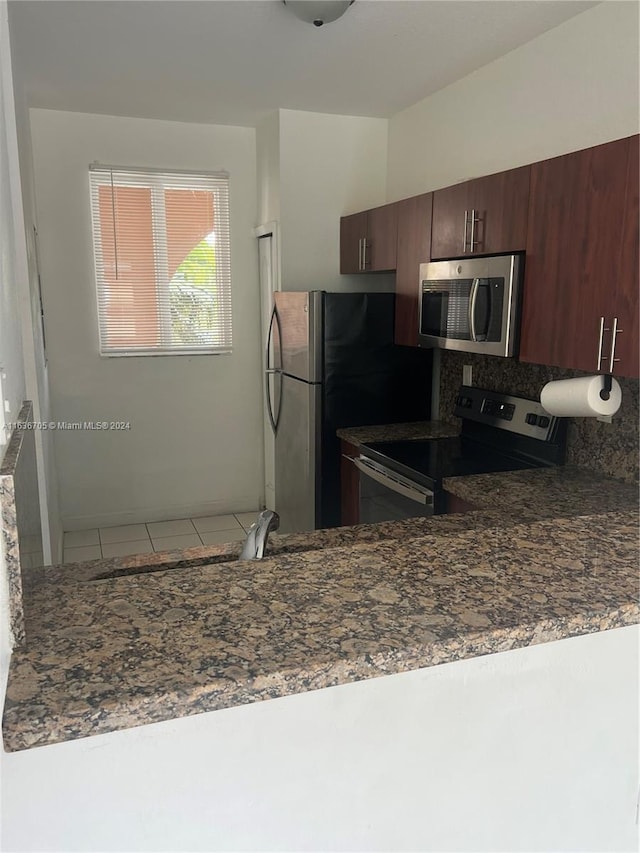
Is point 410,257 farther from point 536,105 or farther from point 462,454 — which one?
point 462,454

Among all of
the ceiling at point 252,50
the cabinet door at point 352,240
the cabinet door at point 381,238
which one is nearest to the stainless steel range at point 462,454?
the cabinet door at point 381,238

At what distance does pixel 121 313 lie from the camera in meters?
4.23

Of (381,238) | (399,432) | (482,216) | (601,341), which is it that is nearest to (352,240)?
(381,238)

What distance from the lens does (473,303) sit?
2.56 meters

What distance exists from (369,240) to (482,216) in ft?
3.74

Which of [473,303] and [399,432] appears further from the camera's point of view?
[399,432]

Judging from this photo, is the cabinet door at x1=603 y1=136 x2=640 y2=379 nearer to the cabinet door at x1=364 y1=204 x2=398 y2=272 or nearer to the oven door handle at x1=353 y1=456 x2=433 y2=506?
the oven door handle at x1=353 y1=456 x2=433 y2=506

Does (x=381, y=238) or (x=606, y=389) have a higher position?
(x=381, y=238)

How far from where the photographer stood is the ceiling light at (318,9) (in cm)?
225

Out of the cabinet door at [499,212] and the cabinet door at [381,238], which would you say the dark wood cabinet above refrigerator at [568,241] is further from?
the cabinet door at [381,238]

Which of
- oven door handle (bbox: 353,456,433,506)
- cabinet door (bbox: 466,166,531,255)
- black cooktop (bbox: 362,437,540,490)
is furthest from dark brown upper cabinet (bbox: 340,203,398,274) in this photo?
oven door handle (bbox: 353,456,433,506)

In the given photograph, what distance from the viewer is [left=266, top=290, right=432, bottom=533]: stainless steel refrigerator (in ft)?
11.0

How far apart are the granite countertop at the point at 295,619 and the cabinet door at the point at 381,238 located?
2.27 metres

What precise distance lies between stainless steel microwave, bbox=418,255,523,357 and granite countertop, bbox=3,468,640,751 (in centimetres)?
120
